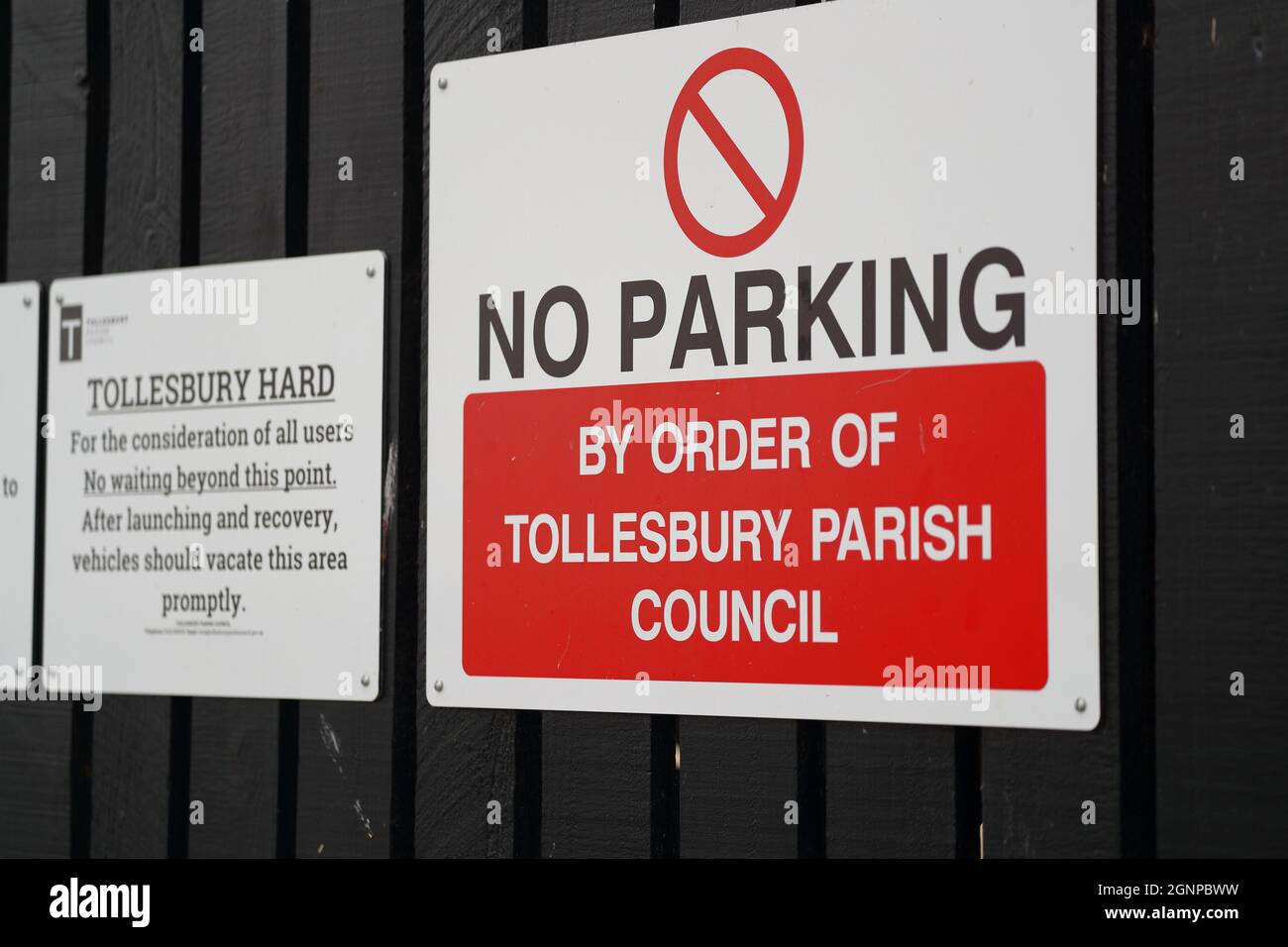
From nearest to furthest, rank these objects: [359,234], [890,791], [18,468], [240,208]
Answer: [890,791] < [359,234] < [240,208] < [18,468]

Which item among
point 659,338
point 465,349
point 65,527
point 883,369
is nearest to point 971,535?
point 883,369

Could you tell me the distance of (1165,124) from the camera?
212cm

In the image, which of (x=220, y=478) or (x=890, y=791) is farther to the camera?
(x=220, y=478)

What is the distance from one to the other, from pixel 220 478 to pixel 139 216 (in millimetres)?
607

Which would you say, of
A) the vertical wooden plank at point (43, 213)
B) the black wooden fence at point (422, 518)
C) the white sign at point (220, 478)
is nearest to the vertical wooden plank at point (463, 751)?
the black wooden fence at point (422, 518)

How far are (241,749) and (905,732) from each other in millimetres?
1300

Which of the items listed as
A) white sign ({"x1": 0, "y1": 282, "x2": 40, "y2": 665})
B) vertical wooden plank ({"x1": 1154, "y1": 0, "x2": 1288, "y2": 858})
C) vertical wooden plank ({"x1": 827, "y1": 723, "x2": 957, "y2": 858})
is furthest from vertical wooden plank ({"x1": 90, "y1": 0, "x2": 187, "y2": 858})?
vertical wooden plank ({"x1": 1154, "y1": 0, "x2": 1288, "y2": 858})

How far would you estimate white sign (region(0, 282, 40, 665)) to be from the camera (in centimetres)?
285

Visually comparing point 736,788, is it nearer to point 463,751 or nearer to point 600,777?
point 600,777

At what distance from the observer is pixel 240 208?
2742 millimetres

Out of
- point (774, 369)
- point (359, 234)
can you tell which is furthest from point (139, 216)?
point (774, 369)

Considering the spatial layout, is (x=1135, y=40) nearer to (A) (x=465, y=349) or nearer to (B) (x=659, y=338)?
(B) (x=659, y=338)

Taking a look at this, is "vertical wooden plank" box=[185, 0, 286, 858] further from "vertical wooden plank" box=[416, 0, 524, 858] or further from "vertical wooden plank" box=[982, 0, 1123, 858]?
"vertical wooden plank" box=[982, 0, 1123, 858]
